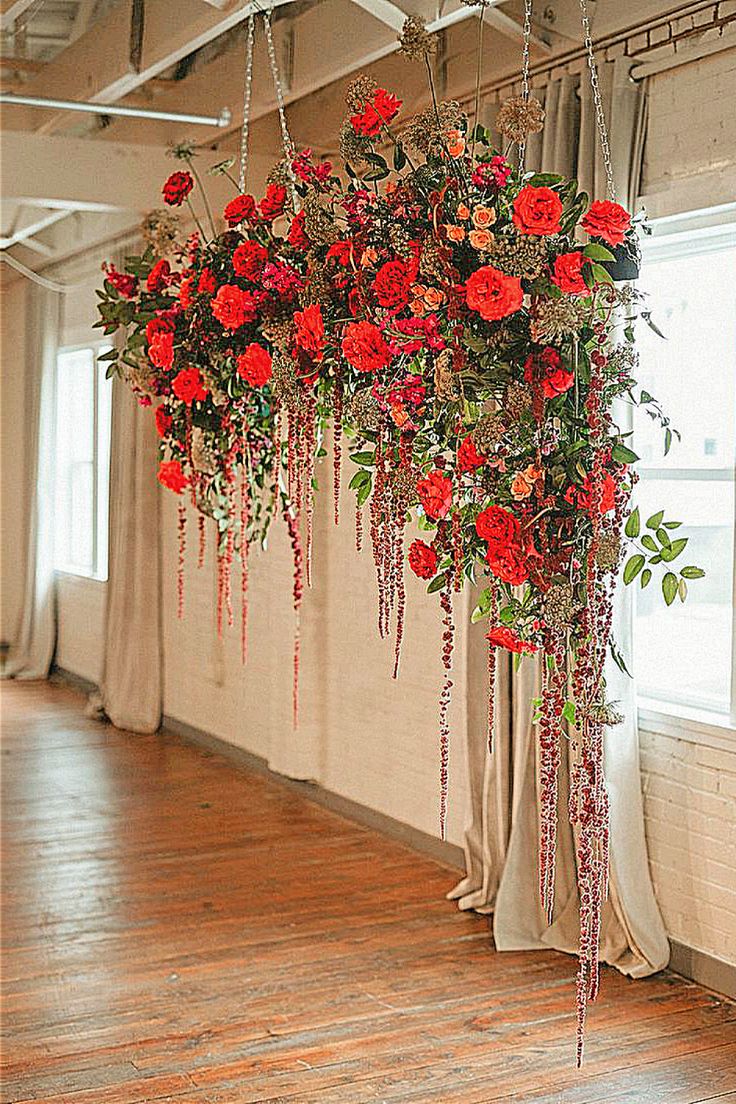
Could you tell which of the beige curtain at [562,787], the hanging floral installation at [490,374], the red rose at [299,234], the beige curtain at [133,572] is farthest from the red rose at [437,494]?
the beige curtain at [133,572]

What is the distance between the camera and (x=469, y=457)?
229 cm

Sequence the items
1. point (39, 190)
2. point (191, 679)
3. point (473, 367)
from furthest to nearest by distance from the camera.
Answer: point (191, 679) < point (39, 190) < point (473, 367)

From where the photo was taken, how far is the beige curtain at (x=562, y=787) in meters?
4.17

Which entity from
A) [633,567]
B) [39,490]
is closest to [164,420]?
[633,567]

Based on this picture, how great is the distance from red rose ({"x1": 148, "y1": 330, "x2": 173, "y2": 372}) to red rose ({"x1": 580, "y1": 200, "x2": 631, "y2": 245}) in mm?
1073

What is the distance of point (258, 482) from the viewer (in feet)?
10.5

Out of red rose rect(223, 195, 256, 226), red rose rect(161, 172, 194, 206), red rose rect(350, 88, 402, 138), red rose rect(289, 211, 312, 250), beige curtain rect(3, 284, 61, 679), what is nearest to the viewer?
red rose rect(350, 88, 402, 138)

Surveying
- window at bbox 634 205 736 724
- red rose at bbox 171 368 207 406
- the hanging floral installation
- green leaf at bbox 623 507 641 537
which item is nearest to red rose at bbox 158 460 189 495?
red rose at bbox 171 368 207 406

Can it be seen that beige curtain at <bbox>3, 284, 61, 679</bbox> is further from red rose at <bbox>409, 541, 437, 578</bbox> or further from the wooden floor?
red rose at <bbox>409, 541, 437, 578</bbox>

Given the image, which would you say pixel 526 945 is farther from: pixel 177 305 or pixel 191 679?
pixel 191 679

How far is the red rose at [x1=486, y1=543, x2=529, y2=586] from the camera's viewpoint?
2.19m

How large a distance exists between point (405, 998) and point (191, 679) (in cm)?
377

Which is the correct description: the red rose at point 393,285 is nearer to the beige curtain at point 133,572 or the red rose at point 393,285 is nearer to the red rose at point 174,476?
the red rose at point 174,476

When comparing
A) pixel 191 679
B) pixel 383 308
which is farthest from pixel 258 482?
pixel 191 679
